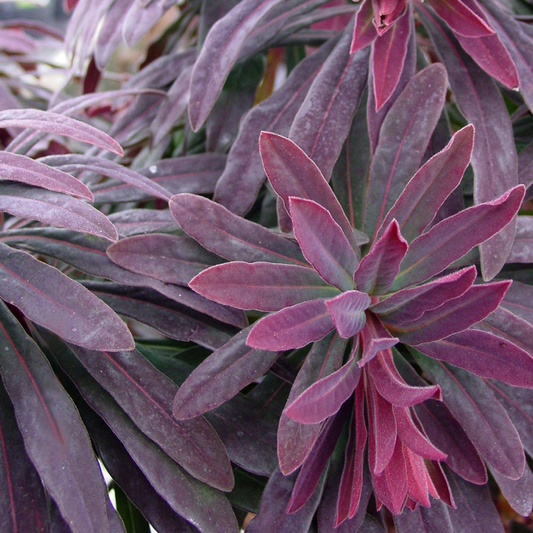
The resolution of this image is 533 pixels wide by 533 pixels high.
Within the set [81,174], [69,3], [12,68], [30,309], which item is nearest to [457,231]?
[30,309]

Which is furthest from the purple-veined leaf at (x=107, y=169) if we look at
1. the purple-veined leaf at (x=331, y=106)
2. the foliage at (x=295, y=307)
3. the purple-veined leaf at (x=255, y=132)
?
the purple-veined leaf at (x=331, y=106)

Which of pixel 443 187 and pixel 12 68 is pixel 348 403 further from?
pixel 12 68

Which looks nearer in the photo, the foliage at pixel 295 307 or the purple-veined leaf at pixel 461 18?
the foliage at pixel 295 307

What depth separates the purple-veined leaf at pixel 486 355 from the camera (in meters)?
0.59

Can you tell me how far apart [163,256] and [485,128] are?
55 centimetres

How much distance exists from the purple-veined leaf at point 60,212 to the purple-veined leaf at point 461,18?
24.3 inches

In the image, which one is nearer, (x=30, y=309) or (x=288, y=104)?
(x=30, y=309)

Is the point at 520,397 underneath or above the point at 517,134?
underneath

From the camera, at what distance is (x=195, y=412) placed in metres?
0.64

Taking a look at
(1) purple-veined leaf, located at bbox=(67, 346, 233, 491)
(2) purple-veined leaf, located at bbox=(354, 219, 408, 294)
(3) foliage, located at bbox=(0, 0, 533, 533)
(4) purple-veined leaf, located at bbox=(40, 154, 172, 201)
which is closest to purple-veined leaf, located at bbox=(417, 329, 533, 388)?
(3) foliage, located at bbox=(0, 0, 533, 533)

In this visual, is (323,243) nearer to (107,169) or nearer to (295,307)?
(295,307)

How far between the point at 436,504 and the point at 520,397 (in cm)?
21

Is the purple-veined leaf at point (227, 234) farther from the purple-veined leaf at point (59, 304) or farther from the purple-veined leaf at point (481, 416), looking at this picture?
the purple-veined leaf at point (481, 416)

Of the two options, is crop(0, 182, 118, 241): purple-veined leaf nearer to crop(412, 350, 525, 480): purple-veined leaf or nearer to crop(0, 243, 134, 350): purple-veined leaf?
crop(0, 243, 134, 350): purple-veined leaf
